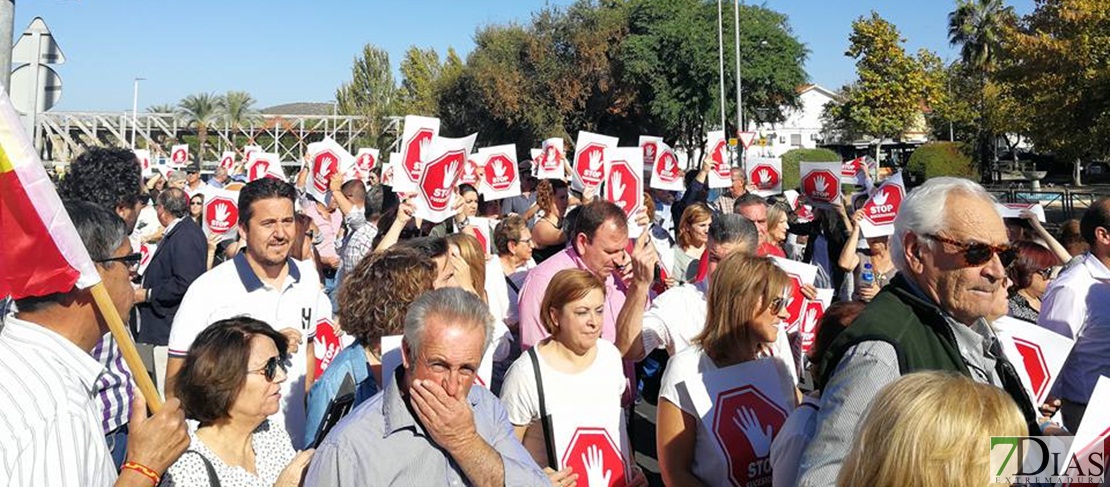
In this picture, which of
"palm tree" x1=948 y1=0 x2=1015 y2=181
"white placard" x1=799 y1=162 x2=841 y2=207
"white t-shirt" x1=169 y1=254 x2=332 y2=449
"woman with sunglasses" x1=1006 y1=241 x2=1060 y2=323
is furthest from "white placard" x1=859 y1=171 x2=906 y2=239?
"palm tree" x1=948 y1=0 x2=1015 y2=181

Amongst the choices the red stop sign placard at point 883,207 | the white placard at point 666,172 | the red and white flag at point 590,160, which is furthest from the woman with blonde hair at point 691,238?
the white placard at point 666,172

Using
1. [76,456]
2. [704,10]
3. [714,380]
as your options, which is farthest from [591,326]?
[704,10]

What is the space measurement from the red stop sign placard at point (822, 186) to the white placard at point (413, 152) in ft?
12.3

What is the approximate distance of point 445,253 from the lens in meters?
4.39

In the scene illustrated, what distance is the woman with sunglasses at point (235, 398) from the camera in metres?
3.12

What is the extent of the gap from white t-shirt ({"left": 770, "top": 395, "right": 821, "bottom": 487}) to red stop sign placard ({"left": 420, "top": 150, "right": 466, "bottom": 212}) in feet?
14.3

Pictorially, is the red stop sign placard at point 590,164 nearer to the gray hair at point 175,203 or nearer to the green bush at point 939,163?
the gray hair at point 175,203

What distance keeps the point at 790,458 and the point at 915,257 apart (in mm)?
730

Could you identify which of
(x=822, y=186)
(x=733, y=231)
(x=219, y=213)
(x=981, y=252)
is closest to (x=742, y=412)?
(x=981, y=252)

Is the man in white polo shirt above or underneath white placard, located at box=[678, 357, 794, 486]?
above

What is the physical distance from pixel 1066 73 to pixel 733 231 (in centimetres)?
1747

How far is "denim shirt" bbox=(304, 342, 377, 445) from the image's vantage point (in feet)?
11.2

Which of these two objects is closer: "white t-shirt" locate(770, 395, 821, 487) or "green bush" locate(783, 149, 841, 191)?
"white t-shirt" locate(770, 395, 821, 487)

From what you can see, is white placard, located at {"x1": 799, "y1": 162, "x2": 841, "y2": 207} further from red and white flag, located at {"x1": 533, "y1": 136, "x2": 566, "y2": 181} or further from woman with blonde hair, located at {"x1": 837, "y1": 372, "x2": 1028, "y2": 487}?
woman with blonde hair, located at {"x1": 837, "y1": 372, "x2": 1028, "y2": 487}
